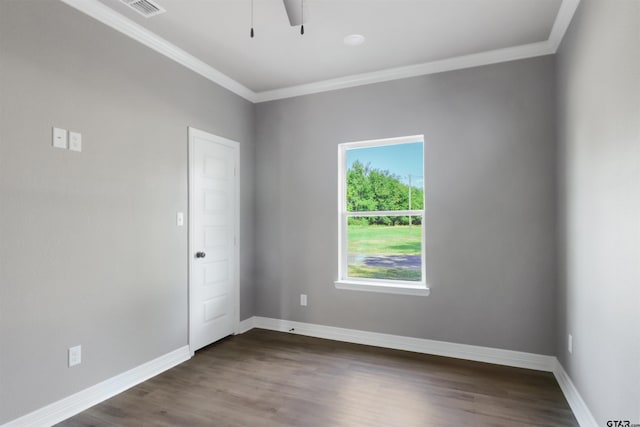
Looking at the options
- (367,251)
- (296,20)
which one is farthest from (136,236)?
(367,251)

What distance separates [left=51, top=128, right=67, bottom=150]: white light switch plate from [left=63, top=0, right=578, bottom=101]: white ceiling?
871 mm

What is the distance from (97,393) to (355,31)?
3395mm

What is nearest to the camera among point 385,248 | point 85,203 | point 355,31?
point 85,203

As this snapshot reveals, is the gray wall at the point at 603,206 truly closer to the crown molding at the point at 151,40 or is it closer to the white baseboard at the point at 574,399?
the white baseboard at the point at 574,399

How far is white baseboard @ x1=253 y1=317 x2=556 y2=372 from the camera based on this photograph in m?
3.00

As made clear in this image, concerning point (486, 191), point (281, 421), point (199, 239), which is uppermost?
point (486, 191)

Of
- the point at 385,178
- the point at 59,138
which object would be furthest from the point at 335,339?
the point at 59,138

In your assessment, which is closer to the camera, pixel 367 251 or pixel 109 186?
pixel 109 186

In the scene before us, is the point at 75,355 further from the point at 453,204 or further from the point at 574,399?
the point at 574,399

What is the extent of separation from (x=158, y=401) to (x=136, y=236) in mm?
1258

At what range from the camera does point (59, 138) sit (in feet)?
7.35

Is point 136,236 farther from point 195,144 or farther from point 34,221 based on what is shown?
point 195,144

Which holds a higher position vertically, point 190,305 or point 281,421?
point 190,305

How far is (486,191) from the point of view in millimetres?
3174
